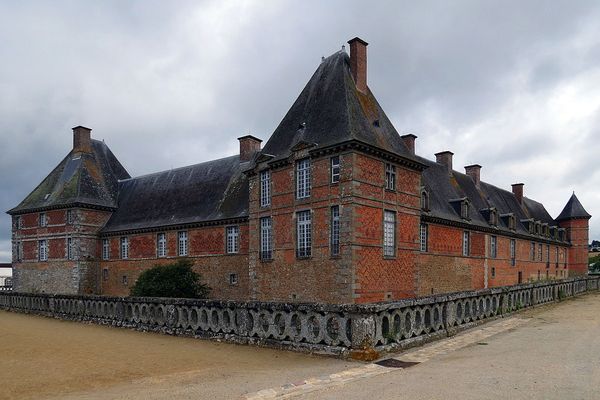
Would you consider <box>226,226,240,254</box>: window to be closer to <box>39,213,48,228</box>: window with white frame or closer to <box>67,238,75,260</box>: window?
<box>67,238,75,260</box>: window

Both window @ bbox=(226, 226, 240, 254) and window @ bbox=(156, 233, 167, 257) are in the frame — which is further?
window @ bbox=(156, 233, 167, 257)

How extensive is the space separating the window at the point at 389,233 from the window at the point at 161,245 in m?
14.8

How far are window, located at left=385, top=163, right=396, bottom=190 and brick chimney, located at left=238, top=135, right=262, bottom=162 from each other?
11116 millimetres

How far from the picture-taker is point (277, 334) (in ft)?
36.2

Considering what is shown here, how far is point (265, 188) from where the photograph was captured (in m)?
20.9

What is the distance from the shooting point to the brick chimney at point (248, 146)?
1123 inches

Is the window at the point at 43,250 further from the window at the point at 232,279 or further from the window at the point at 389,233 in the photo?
the window at the point at 389,233

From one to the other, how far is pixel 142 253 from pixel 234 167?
7.78 m

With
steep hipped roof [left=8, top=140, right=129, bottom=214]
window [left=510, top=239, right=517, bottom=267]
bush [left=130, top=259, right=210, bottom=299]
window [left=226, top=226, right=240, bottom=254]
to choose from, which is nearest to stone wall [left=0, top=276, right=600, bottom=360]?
bush [left=130, top=259, right=210, bottom=299]

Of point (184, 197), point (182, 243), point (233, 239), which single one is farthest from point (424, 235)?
point (184, 197)

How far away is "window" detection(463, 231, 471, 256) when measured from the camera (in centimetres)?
2852

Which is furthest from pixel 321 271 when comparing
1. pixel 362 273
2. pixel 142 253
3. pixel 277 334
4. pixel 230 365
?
pixel 142 253

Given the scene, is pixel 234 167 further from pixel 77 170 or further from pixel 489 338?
pixel 489 338

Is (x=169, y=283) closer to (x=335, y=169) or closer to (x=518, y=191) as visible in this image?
(x=335, y=169)
